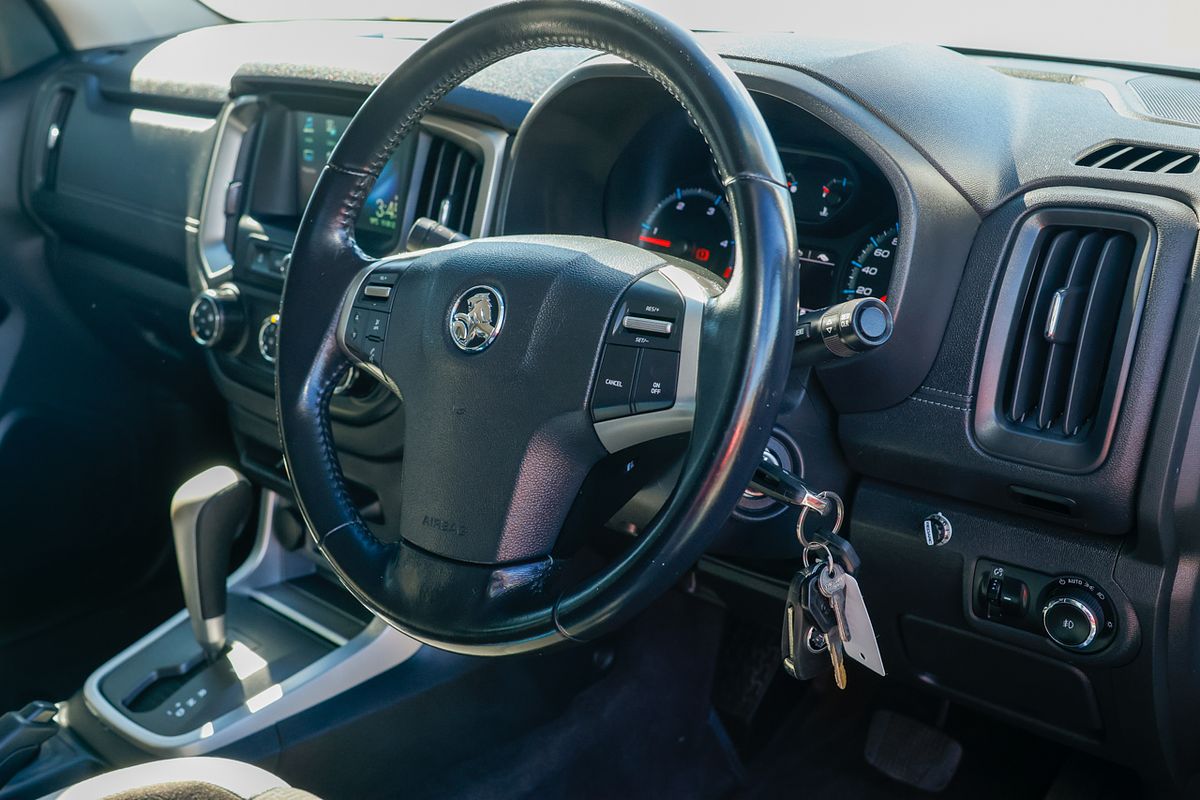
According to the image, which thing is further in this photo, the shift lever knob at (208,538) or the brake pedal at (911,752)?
the brake pedal at (911,752)

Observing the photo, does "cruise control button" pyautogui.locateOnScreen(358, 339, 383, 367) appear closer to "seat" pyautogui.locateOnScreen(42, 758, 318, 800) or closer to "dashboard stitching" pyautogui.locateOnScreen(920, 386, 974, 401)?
"seat" pyautogui.locateOnScreen(42, 758, 318, 800)

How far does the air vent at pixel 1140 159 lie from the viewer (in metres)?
1.17

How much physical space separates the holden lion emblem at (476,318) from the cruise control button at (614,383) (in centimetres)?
11

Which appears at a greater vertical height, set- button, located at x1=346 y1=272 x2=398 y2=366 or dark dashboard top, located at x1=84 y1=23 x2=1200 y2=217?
dark dashboard top, located at x1=84 y1=23 x2=1200 y2=217

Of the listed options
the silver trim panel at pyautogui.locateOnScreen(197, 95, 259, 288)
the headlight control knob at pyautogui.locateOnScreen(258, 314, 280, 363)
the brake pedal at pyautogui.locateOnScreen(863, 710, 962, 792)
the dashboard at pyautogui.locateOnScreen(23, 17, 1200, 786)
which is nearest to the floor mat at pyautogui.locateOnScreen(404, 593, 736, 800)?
the brake pedal at pyautogui.locateOnScreen(863, 710, 962, 792)

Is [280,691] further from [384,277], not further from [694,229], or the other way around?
[694,229]

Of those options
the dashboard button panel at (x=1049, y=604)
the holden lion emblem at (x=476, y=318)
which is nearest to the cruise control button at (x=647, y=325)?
the holden lion emblem at (x=476, y=318)

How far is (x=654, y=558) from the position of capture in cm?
87

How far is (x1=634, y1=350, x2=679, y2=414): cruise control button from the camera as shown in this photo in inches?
37.5

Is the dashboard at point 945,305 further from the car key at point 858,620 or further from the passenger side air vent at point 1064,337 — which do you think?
the car key at point 858,620

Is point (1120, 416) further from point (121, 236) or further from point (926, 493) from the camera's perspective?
point (121, 236)

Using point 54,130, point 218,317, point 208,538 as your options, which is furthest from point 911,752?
point 54,130

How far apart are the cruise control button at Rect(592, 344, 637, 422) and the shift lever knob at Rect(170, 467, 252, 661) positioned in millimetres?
772

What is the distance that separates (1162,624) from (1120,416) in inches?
9.9
